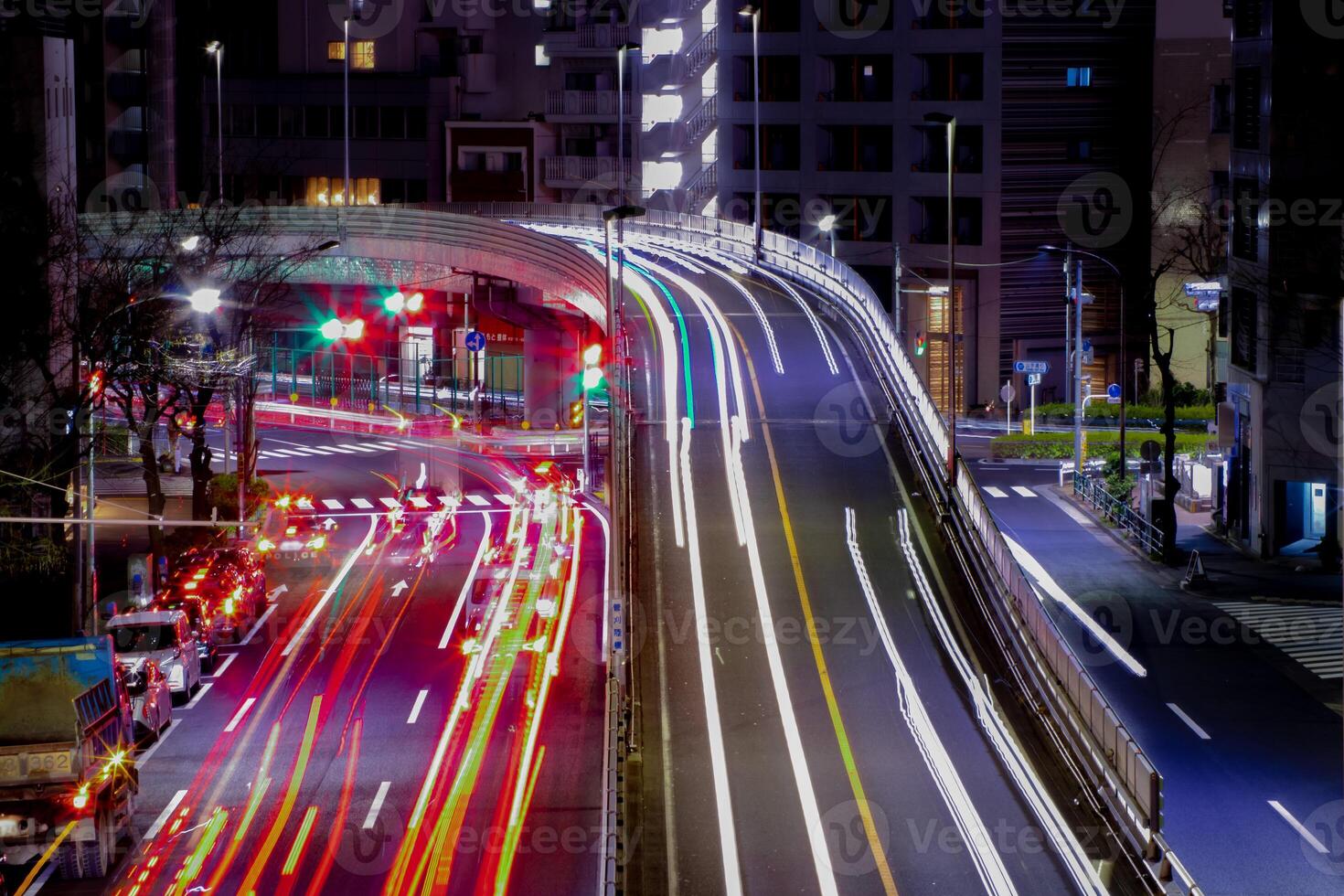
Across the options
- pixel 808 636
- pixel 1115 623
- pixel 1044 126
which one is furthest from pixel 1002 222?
pixel 808 636

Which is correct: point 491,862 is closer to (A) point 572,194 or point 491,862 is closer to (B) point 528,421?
(B) point 528,421

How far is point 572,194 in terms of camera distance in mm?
86438

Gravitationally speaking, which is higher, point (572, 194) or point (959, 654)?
point (572, 194)

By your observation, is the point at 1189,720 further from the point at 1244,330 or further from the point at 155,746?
the point at 1244,330

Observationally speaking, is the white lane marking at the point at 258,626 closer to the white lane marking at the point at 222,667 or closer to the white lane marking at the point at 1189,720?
the white lane marking at the point at 222,667

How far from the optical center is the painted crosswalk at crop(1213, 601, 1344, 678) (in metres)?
30.7

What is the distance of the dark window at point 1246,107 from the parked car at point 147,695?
31.0 m

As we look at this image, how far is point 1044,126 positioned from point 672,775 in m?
56.5

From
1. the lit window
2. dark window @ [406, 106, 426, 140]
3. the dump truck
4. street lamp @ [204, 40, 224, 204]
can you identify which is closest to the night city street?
the dump truck

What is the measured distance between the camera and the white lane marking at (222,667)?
31375 mm

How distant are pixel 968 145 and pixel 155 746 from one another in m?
53.6

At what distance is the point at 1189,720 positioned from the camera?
27297mm

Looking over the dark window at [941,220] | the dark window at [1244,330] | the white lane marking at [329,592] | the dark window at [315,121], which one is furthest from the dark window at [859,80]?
the white lane marking at [329,592]

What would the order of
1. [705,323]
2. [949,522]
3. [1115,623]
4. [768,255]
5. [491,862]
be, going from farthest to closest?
[768,255] → [705,323] → [1115,623] → [949,522] → [491,862]
